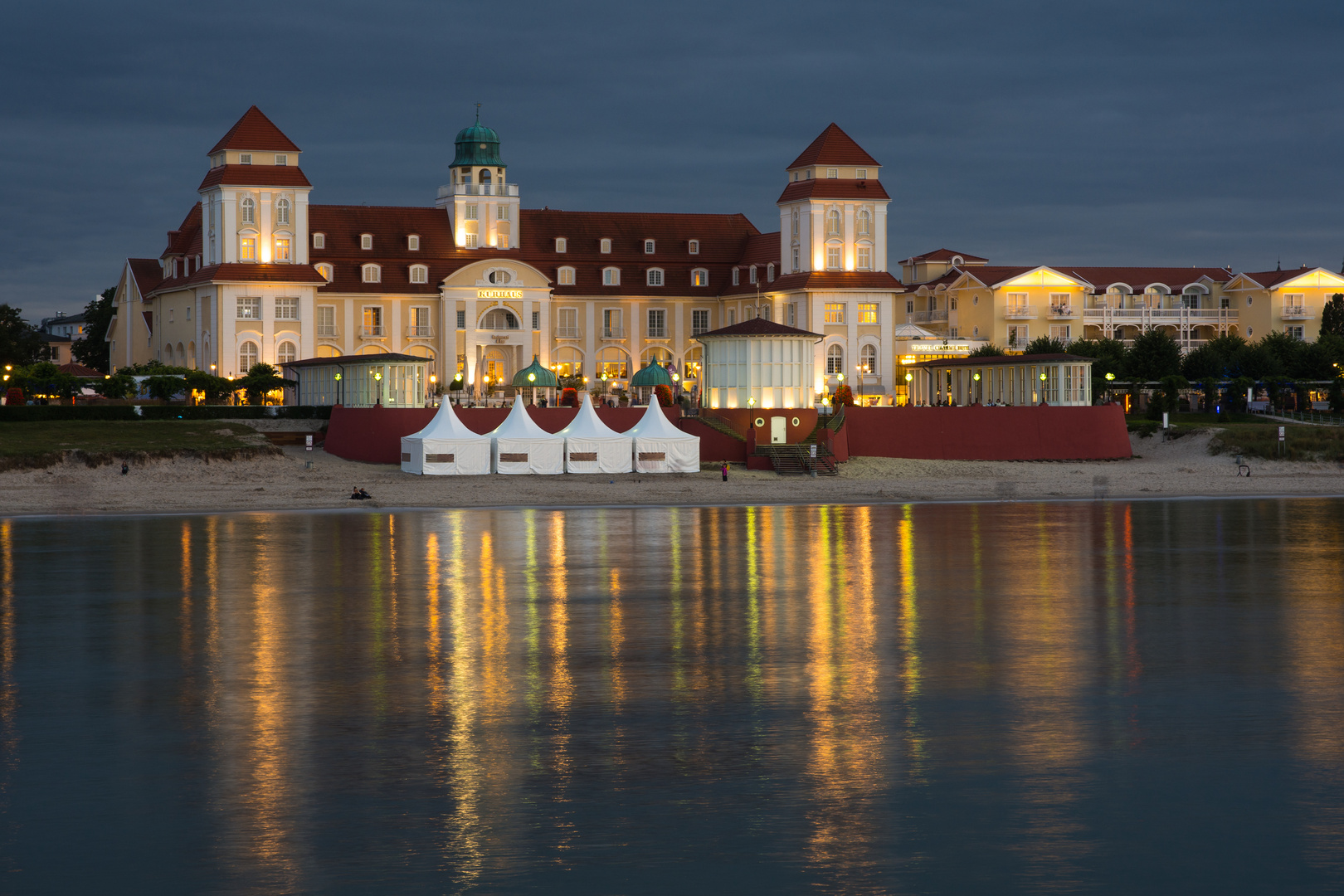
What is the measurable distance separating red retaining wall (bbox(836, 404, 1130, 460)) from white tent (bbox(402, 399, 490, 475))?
762 inches

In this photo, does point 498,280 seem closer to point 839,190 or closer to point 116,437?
point 839,190

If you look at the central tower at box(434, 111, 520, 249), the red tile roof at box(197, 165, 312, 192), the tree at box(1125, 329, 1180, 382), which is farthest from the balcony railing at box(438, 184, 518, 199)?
the tree at box(1125, 329, 1180, 382)

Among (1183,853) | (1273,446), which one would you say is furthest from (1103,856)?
(1273,446)

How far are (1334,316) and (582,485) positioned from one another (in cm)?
7064

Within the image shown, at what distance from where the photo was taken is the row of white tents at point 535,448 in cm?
5884

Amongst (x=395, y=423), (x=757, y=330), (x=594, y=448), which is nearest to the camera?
(x=594, y=448)

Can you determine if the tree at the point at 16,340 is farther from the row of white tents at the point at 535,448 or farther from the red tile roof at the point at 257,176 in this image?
the row of white tents at the point at 535,448

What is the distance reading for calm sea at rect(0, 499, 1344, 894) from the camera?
12125 mm

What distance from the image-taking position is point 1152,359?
Answer: 89375 mm

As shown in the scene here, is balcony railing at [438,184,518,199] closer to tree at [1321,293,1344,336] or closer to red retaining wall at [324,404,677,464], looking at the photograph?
red retaining wall at [324,404,677,464]

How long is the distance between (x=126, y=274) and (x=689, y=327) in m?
38.1

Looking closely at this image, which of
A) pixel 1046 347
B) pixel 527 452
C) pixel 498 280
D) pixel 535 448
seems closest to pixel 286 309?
pixel 498 280

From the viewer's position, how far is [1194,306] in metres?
108

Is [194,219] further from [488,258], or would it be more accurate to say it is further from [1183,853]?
[1183,853]
